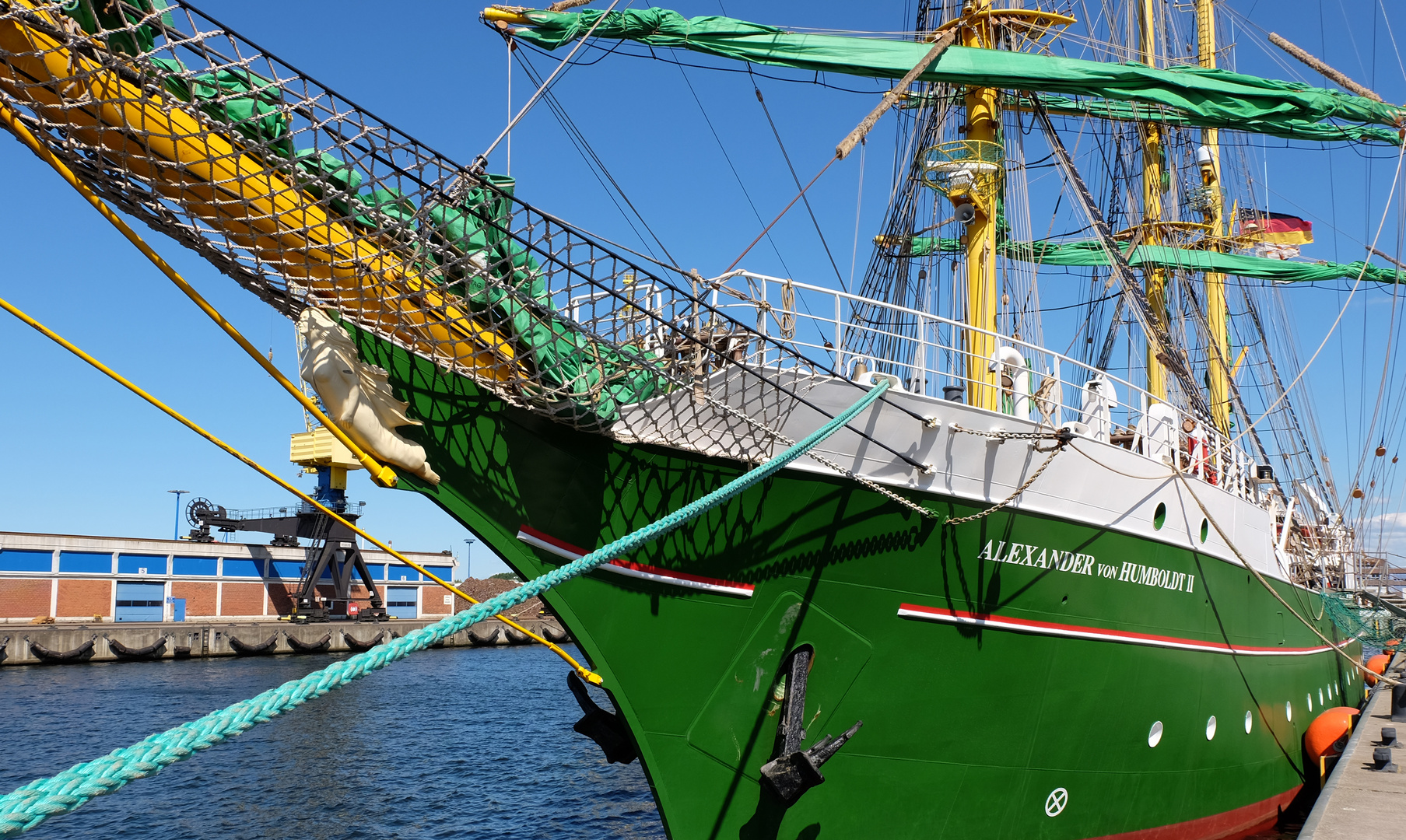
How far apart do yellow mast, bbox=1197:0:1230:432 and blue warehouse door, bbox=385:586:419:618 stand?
39.5 metres

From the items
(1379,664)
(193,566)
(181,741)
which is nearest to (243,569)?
(193,566)

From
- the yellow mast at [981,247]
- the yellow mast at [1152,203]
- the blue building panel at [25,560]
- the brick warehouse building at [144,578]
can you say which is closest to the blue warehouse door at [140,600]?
the brick warehouse building at [144,578]

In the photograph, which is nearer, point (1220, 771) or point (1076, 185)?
point (1220, 771)

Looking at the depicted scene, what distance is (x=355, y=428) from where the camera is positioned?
632cm

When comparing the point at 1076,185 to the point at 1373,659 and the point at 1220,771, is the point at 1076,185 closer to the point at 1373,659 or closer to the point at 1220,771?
the point at 1220,771

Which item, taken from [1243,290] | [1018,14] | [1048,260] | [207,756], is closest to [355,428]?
[1018,14]

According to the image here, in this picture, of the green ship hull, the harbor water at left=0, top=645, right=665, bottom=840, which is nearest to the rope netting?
the green ship hull

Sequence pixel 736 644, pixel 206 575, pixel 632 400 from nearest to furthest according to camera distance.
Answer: pixel 632 400
pixel 736 644
pixel 206 575

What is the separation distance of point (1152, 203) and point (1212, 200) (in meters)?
3.95

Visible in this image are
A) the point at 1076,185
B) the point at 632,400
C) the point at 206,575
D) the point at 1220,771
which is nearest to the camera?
the point at 632,400

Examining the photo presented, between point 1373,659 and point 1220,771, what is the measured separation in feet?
72.1

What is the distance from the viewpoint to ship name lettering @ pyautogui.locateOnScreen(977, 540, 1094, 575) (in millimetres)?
8258

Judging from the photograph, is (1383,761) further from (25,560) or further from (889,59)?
(25,560)

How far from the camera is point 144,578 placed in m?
40.1
